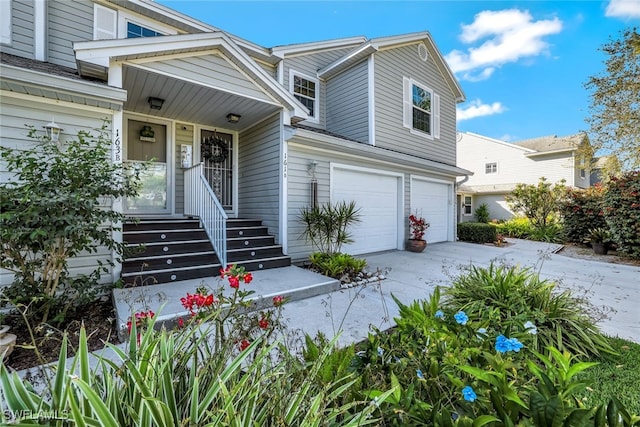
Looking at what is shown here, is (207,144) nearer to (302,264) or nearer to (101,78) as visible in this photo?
(101,78)

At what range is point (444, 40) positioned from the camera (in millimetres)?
10891

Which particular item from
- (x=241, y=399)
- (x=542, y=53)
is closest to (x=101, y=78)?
(x=241, y=399)

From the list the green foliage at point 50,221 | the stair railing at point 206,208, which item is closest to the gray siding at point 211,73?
the stair railing at point 206,208

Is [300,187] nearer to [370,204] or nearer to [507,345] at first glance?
[370,204]

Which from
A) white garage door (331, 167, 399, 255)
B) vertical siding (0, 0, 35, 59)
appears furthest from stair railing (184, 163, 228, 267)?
vertical siding (0, 0, 35, 59)

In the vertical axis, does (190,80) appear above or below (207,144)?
above

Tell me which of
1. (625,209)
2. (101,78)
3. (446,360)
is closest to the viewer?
(446,360)

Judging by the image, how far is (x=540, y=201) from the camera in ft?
42.6

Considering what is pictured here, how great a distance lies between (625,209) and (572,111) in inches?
191

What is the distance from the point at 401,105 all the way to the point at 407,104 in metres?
0.32

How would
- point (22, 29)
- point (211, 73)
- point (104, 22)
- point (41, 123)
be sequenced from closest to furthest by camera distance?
point (41, 123) → point (211, 73) → point (22, 29) → point (104, 22)

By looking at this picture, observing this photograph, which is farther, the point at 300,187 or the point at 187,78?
the point at 300,187

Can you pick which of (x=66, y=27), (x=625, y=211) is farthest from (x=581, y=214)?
(x=66, y=27)

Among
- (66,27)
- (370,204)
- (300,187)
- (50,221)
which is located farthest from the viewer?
(370,204)
